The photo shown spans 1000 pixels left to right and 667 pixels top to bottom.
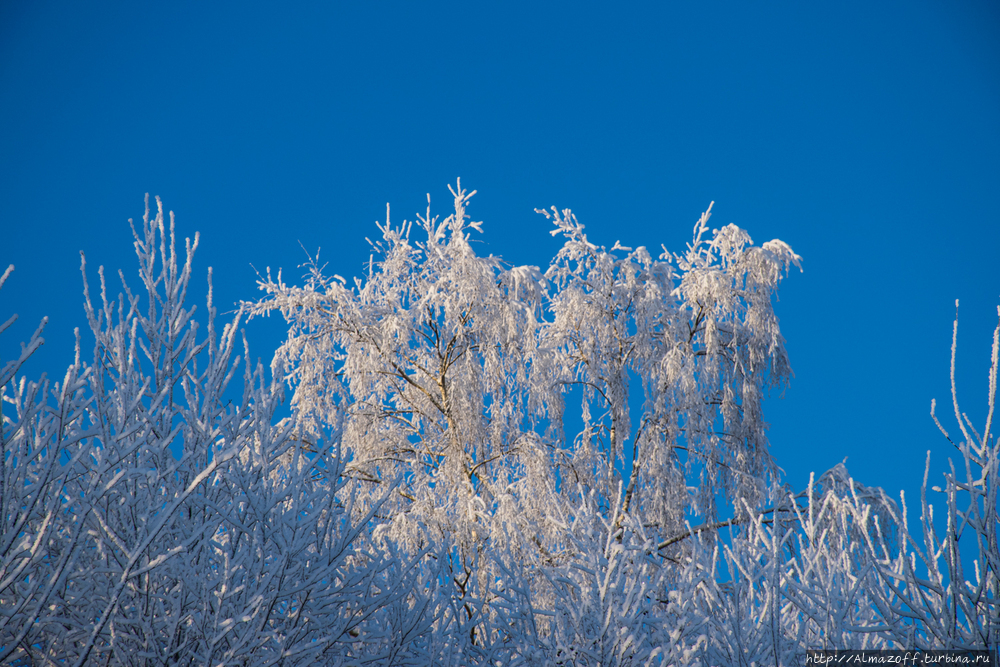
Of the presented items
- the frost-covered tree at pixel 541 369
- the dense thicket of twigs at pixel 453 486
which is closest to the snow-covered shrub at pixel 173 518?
the dense thicket of twigs at pixel 453 486

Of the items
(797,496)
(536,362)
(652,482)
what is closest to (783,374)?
(797,496)

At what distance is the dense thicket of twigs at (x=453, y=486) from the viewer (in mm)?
2707

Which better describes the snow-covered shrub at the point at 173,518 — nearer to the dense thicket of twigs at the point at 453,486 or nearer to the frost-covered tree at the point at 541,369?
the dense thicket of twigs at the point at 453,486

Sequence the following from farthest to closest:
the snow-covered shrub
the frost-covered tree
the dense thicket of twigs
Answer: the frost-covered tree
the snow-covered shrub
the dense thicket of twigs

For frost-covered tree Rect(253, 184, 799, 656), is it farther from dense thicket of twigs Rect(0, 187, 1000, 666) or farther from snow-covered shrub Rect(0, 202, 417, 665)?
snow-covered shrub Rect(0, 202, 417, 665)

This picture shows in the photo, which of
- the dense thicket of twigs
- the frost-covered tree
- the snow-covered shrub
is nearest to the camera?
the dense thicket of twigs

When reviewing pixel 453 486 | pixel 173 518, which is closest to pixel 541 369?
pixel 453 486

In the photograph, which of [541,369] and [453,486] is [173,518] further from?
[541,369]

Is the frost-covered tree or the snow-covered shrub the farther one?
the frost-covered tree

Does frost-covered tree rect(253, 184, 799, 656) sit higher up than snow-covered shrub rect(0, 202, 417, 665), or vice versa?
frost-covered tree rect(253, 184, 799, 656)

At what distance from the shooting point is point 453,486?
8906 mm

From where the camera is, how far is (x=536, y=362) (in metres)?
9.61

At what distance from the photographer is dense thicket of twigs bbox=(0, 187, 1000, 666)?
271 centimetres

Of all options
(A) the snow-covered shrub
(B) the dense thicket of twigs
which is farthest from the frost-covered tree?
(A) the snow-covered shrub
